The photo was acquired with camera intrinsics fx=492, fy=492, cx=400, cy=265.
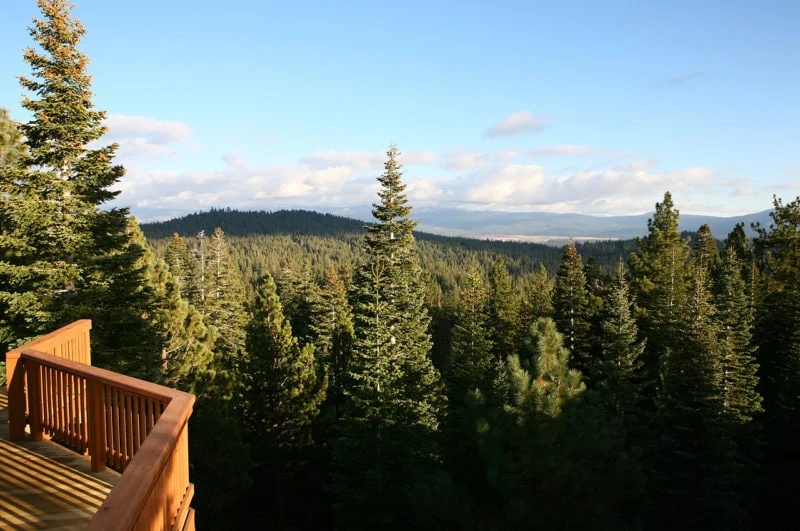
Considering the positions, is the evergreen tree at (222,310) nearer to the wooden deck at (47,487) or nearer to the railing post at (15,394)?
the railing post at (15,394)

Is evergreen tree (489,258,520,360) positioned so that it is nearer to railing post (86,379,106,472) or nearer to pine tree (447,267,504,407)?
pine tree (447,267,504,407)

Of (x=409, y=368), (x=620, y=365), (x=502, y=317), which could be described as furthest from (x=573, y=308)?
(x=409, y=368)

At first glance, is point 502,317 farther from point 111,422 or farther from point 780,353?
point 111,422

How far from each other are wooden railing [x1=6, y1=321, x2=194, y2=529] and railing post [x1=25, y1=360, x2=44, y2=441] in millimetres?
11

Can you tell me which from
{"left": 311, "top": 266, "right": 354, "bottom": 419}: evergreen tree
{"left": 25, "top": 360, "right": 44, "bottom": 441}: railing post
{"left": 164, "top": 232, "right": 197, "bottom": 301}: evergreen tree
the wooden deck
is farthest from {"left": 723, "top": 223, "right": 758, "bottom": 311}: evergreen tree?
{"left": 164, "top": 232, "right": 197, "bottom": 301}: evergreen tree

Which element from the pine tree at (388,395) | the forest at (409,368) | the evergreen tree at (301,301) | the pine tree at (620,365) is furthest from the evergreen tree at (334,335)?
the pine tree at (620,365)

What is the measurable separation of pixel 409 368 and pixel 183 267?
23.9m

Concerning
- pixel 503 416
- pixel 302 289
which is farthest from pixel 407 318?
pixel 302 289

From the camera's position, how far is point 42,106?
1275 cm

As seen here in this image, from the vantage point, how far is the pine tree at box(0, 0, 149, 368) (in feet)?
41.4

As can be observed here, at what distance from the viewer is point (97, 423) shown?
566cm

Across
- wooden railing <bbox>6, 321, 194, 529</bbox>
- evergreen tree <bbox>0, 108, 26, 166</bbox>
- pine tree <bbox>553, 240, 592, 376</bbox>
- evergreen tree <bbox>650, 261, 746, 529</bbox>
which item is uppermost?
evergreen tree <bbox>0, 108, 26, 166</bbox>

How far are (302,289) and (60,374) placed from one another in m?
39.6

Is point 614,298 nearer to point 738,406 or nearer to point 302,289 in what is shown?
point 738,406
